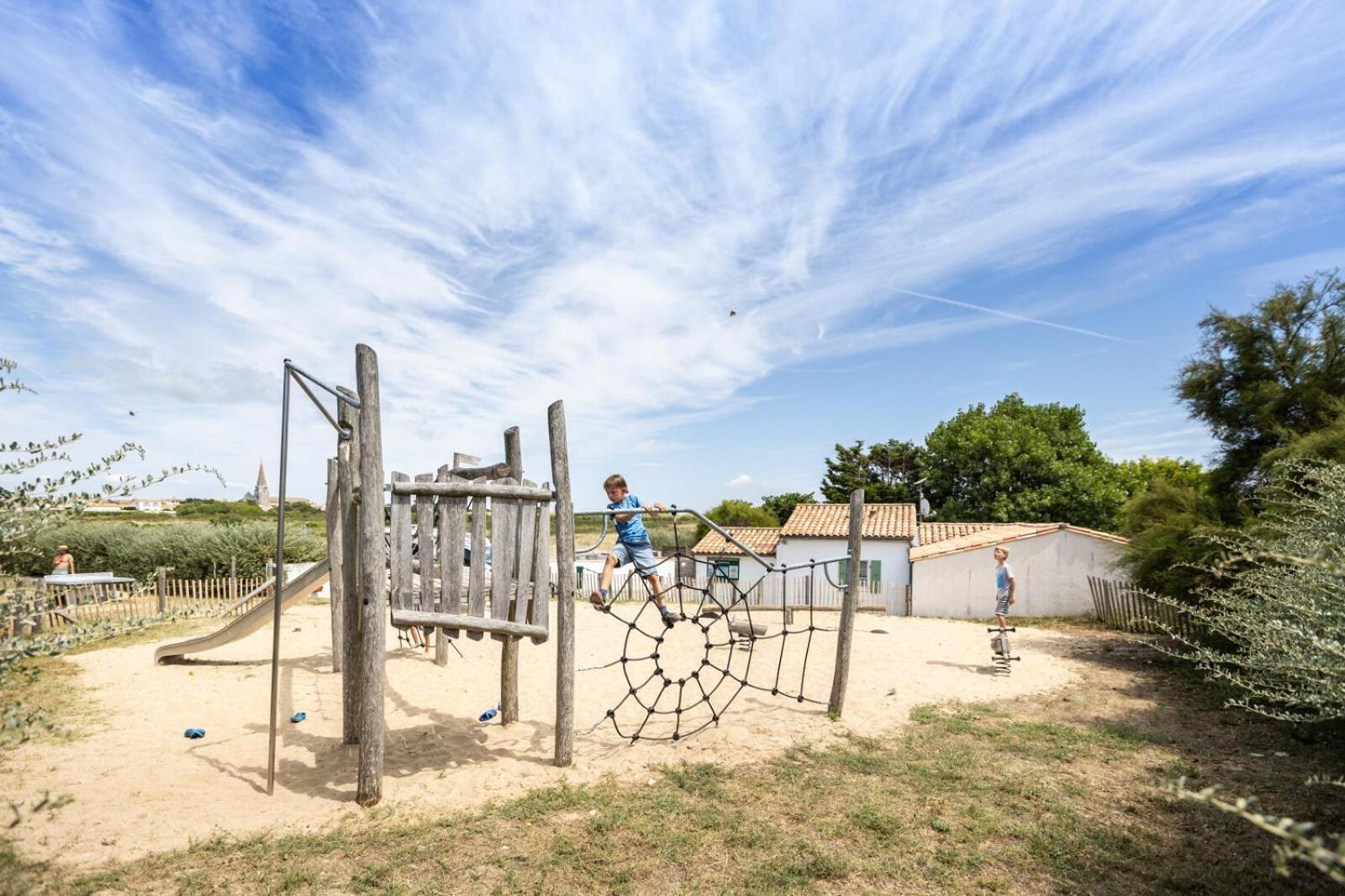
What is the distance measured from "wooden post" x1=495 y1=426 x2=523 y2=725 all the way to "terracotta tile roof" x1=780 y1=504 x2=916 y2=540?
59.8 ft

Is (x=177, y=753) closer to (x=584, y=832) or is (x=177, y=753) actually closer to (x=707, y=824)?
(x=584, y=832)

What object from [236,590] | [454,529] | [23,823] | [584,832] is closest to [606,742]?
[584,832]

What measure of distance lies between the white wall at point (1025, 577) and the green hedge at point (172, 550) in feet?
58.6

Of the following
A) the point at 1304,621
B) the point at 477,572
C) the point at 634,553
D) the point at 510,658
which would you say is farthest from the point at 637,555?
the point at 1304,621

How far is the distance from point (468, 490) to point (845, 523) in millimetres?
23187

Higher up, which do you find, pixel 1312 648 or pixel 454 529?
pixel 454 529

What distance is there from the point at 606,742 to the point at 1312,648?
5221mm

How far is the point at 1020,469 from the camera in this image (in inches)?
1409

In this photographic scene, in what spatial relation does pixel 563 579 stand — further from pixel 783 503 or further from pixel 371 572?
pixel 783 503

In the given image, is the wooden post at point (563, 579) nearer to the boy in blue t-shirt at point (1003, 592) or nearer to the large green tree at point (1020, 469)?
the boy in blue t-shirt at point (1003, 592)

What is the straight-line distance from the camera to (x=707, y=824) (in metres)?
4.85

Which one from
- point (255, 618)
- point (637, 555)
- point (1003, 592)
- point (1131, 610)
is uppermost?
point (637, 555)

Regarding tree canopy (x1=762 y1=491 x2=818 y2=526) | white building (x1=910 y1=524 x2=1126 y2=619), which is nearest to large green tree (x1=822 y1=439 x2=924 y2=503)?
tree canopy (x1=762 y1=491 x2=818 y2=526)

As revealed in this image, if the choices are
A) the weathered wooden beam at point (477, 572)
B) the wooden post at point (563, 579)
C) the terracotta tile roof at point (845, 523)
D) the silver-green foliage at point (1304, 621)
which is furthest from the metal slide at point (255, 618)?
the terracotta tile roof at point (845, 523)
